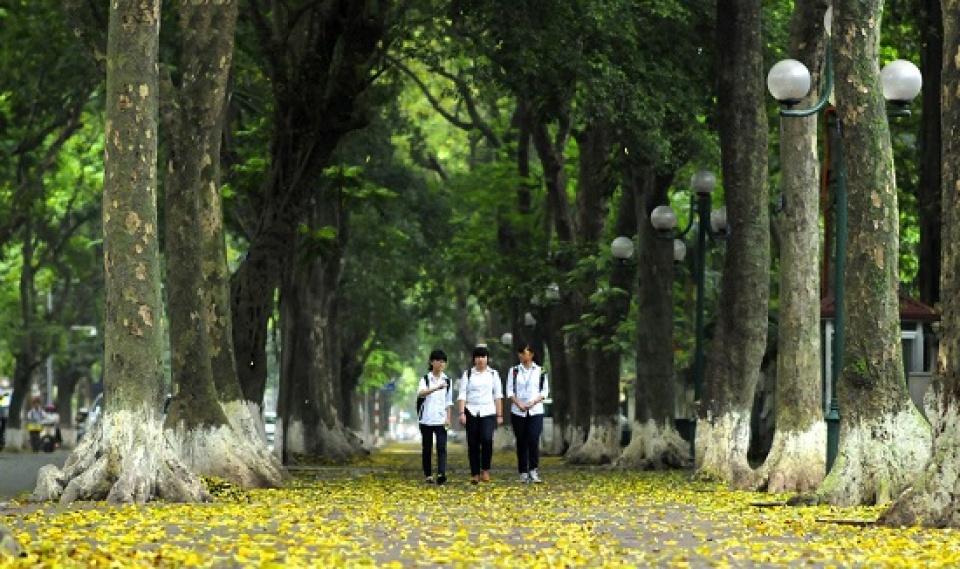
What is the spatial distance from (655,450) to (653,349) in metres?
1.83

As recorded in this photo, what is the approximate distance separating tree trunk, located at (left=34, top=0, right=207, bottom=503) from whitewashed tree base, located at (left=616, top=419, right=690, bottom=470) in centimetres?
1581

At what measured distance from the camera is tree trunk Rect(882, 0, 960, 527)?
17.4m

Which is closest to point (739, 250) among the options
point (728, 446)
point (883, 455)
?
point (728, 446)

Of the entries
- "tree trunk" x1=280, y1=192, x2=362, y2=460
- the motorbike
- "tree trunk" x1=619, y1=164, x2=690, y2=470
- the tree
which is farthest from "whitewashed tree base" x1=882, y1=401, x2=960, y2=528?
the motorbike

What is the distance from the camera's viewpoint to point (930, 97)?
36.1m

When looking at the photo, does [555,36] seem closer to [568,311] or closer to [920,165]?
[920,165]

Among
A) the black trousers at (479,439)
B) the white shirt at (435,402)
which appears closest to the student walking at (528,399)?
the black trousers at (479,439)

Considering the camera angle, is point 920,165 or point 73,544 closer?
point 73,544

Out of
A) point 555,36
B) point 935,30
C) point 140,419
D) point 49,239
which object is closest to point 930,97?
point 935,30

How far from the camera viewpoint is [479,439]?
1149 inches

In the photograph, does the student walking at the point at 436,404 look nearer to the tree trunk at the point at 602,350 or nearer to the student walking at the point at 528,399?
the student walking at the point at 528,399

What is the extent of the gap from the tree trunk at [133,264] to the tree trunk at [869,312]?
657 centimetres

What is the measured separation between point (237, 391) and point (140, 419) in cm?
564

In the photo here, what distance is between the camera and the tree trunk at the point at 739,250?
29.1 metres
